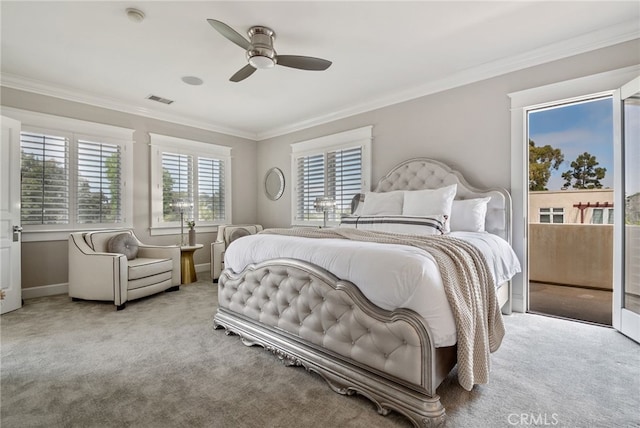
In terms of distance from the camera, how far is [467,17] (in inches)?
102

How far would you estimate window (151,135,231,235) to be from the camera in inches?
195

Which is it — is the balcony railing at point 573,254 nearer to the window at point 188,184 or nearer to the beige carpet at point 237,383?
the beige carpet at point 237,383

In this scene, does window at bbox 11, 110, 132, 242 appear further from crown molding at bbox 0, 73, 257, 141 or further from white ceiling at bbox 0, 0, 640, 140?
white ceiling at bbox 0, 0, 640, 140

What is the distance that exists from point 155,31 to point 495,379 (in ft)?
12.6

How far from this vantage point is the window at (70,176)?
3.82 m

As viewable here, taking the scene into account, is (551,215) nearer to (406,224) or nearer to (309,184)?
(406,224)

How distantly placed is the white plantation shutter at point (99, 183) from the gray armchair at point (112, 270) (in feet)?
2.10

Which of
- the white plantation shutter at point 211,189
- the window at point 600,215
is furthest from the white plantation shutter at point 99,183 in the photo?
the window at point 600,215

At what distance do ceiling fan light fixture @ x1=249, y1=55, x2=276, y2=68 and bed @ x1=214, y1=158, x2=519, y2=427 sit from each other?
1479 mm

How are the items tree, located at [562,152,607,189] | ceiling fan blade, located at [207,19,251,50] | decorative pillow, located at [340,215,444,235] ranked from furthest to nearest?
tree, located at [562,152,607,189]
decorative pillow, located at [340,215,444,235]
ceiling fan blade, located at [207,19,251,50]

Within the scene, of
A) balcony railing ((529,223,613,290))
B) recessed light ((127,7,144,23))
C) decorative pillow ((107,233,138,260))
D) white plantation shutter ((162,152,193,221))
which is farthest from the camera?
white plantation shutter ((162,152,193,221))

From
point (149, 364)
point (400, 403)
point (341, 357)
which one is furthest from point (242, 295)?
point (400, 403)

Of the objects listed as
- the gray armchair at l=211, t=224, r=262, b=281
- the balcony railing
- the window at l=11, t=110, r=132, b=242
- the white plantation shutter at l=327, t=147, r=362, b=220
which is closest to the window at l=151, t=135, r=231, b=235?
the window at l=11, t=110, r=132, b=242

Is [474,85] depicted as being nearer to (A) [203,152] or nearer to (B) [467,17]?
(B) [467,17]
